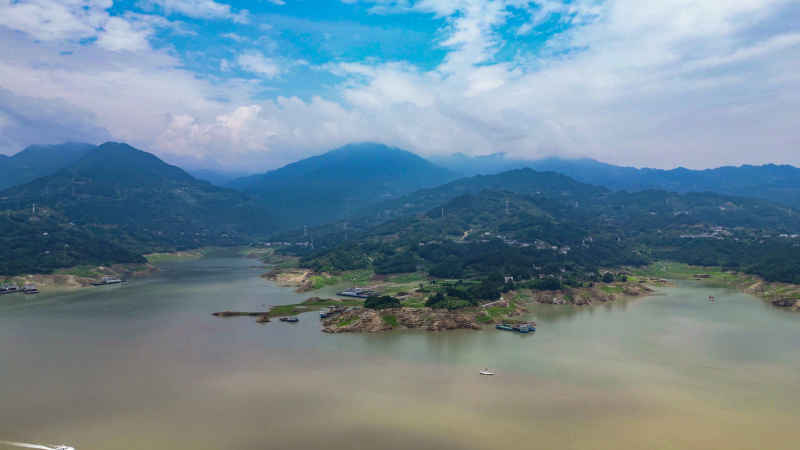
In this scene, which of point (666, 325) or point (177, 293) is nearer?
point (666, 325)

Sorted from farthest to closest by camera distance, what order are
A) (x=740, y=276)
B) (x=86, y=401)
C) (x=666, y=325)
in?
1. (x=740, y=276)
2. (x=666, y=325)
3. (x=86, y=401)

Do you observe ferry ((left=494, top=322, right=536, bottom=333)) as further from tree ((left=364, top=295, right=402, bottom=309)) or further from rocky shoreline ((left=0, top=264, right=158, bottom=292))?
rocky shoreline ((left=0, top=264, right=158, bottom=292))

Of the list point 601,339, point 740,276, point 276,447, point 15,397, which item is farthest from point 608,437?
point 740,276

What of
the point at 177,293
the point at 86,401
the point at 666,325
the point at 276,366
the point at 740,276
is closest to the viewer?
the point at 86,401

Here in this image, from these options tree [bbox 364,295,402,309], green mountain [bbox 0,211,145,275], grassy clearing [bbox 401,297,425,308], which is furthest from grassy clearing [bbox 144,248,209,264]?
tree [bbox 364,295,402,309]

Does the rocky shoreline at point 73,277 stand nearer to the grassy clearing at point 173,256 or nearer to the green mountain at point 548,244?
the grassy clearing at point 173,256

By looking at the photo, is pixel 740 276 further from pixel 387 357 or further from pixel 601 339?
pixel 387 357

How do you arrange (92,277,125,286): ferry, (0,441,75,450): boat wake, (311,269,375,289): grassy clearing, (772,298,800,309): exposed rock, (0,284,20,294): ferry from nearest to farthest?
(0,441,75,450): boat wake
(772,298,800,309): exposed rock
(0,284,20,294): ferry
(92,277,125,286): ferry
(311,269,375,289): grassy clearing
